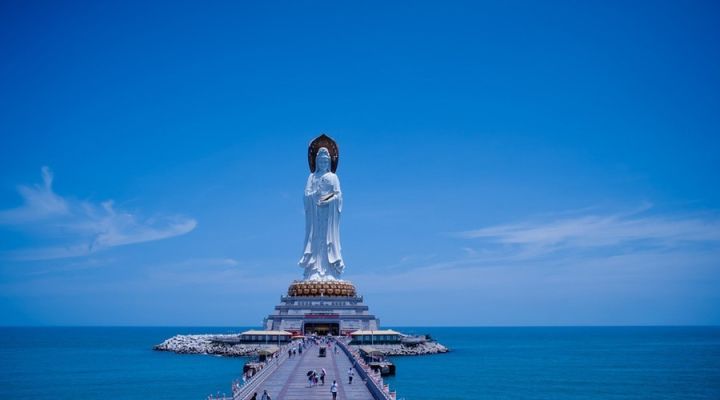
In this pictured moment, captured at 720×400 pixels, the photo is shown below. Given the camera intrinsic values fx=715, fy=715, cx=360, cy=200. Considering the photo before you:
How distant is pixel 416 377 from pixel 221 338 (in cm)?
2135

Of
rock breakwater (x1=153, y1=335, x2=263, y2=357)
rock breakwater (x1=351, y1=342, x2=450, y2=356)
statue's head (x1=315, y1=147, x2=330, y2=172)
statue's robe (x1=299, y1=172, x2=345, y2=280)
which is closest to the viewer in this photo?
rock breakwater (x1=351, y1=342, x2=450, y2=356)

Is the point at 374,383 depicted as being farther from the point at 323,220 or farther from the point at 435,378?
the point at 323,220

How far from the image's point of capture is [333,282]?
5091 cm

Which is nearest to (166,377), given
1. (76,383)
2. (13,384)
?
(76,383)

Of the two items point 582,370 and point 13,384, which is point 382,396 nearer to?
point 13,384

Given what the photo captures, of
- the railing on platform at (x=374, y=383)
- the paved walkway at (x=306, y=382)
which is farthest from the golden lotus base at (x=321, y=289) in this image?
the railing on platform at (x=374, y=383)

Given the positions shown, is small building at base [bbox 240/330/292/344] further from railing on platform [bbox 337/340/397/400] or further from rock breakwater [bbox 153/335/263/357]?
railing on platform [bbox 337/340/397/400]

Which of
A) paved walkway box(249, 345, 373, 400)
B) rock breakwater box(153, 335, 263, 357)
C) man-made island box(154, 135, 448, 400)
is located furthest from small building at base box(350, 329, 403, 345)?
paved walkway box(249, 345, 373, 400)

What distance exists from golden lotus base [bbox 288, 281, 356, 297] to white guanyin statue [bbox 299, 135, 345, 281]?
6.93ft

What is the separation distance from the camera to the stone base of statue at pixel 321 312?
47.5m

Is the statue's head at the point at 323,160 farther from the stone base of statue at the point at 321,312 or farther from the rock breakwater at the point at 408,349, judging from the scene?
the rock breakwater at the point at 408,349

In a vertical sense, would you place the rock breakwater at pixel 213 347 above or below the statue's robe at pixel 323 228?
below

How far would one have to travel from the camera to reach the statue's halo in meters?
54.9

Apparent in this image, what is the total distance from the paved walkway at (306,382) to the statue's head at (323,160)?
84.7 ft
